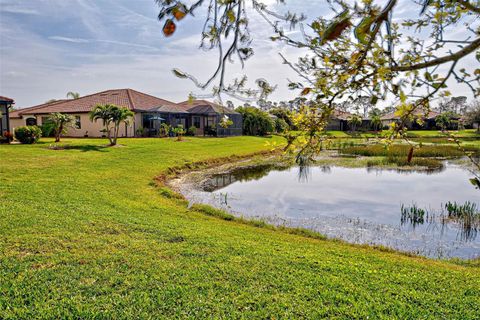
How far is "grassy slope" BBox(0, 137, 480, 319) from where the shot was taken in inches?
165

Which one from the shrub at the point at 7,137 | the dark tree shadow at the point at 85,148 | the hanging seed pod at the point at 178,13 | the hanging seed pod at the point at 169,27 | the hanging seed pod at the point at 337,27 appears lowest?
the dark tree shadow at the point at 85,148

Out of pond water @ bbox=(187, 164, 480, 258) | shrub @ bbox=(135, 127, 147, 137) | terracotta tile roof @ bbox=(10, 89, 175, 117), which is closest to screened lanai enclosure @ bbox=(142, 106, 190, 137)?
shrub @ bbox=(135, 127, 147, 137)

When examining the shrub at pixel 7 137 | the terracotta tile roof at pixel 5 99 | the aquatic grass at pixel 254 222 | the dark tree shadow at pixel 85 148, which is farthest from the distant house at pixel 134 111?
the aquatic grass at pixel 254 222

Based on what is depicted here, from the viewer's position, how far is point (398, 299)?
14.9 ft

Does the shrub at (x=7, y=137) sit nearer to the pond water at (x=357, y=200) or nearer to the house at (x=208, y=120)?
the pond water at (x=357, y=200)

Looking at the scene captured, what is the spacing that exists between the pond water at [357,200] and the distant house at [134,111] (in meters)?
14.4

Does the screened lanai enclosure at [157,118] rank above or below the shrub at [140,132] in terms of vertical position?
above

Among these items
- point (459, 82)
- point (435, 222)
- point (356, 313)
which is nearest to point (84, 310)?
point (356, 313)

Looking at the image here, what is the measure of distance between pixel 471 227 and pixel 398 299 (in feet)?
22.9

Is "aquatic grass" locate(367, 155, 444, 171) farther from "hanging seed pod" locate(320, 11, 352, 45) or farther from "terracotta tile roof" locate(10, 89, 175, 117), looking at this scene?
"hanging seed pod" locate(320, 11, 352, 45)

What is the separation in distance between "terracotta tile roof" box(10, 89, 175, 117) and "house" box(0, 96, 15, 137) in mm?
8821

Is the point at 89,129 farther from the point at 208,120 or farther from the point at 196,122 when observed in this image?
the point at 208,120

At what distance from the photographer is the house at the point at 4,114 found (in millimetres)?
24438

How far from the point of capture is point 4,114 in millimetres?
24672
